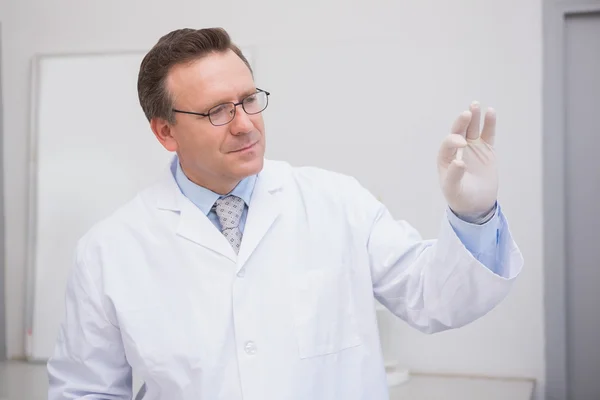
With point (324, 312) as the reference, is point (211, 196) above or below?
above

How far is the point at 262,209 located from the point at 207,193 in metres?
0.12

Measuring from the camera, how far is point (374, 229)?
1345mm

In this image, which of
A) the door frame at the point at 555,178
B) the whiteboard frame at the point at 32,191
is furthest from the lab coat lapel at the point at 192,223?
the whiteboard frame at the point at 32,191

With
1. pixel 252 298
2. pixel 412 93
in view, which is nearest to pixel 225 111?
pixel 252 298

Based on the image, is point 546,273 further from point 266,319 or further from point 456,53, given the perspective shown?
point 266,319

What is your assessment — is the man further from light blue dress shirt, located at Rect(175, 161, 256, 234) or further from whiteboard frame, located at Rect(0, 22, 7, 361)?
whiteboard frame, located at Rect(0, 22, 7, 361)

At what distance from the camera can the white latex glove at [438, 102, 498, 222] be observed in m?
1.07

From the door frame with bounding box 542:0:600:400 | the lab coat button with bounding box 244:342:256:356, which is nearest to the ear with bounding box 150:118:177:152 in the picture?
the lab coat button with bounding box 244:342:256:356

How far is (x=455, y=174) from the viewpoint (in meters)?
1.06

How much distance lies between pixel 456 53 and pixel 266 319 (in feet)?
Result: 4.32

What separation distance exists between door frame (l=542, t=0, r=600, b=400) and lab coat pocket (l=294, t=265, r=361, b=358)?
1.10 meters

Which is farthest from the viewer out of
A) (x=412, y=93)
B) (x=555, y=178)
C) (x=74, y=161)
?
(x=74, y=161)

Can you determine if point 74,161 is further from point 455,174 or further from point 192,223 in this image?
point 455,174

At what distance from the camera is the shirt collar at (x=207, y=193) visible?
4.57 feet
